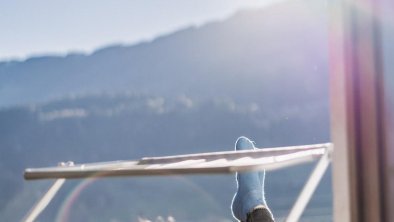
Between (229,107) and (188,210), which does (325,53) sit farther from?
(229,107)

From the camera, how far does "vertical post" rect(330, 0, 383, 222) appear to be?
1.88 feet

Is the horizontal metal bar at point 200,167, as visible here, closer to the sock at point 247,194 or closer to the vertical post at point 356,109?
the sock at point 247,194

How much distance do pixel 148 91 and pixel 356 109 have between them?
10482mm

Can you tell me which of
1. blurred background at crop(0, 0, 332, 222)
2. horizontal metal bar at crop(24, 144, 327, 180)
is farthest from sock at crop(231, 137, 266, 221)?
blurred background at crop(0, 0, 332, 222)

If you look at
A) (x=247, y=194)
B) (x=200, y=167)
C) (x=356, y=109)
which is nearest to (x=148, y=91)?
(x=247, y=194)

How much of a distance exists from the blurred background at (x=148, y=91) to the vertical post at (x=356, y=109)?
703cm

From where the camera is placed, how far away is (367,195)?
1.93 feet

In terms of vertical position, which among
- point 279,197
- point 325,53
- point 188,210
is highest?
point 325,53

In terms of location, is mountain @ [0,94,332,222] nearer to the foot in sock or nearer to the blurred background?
the blurred background

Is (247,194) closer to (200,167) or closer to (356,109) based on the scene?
(200,167)

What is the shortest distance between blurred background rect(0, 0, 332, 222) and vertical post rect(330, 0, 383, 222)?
7.03 meters

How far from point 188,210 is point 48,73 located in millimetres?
4555

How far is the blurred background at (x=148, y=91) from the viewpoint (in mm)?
8727

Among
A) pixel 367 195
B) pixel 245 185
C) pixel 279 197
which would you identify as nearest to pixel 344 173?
pixel 367 195
